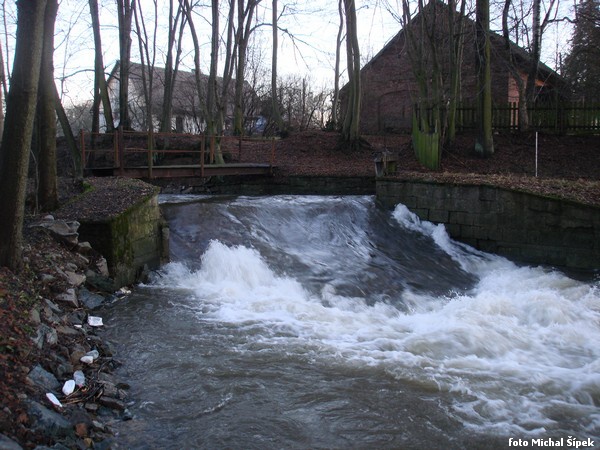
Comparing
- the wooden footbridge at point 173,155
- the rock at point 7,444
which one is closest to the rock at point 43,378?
the rock at point 7,444

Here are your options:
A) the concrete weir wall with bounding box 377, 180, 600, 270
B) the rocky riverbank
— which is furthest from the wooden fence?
the rocky riverbank

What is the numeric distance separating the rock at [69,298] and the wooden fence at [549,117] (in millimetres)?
17887

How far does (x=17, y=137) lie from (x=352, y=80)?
17.0 meters

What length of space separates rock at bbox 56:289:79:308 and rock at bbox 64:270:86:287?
0.28 meters

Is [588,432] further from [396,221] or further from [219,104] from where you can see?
[219,104]

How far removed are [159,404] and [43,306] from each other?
6.38 ft

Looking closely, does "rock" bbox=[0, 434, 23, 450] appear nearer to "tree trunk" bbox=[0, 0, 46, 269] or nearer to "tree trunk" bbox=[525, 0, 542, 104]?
"tree trunk" bbox=[0, 0, 46, 269]

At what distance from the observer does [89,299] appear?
7.46 metres

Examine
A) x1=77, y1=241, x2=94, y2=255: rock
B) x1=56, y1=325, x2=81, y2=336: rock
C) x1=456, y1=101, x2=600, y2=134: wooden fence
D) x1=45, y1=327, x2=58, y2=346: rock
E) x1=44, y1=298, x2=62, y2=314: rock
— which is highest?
x1=456, y1=101, x2=600, y2=134: wooden fence

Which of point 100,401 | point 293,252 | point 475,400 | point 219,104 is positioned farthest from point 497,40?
point 100,401

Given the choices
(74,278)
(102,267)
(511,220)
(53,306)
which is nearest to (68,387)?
(53,306)

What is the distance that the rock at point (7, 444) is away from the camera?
3317 millimetres

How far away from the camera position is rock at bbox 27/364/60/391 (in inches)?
173

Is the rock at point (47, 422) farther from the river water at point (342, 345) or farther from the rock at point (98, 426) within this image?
the river water at point (342, 345)
